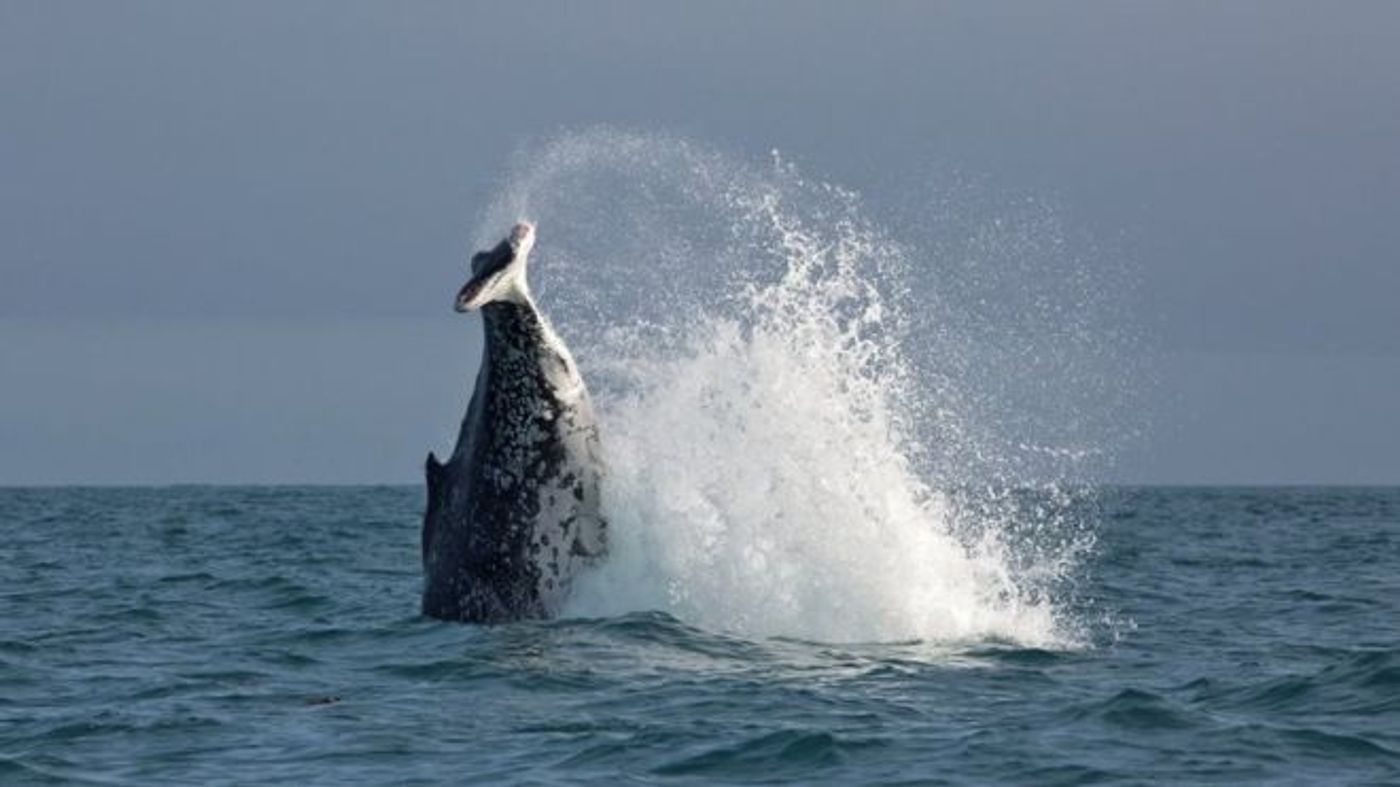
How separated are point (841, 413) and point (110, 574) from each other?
39.1 feet

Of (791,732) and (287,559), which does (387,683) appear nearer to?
(791,732)

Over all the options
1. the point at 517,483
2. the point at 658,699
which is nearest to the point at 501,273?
the point at 517,483

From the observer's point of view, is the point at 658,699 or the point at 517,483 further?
the point at 517,483

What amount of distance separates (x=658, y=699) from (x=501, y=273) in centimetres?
262

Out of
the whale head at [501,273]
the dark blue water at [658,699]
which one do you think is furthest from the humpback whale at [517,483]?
the dark blue water at [658,699]

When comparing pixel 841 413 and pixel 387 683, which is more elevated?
pixel 841 413

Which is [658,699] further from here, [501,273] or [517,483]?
[501,273]

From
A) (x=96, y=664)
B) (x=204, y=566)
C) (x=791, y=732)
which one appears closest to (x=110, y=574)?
(x=204, y=566)

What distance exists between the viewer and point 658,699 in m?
13.3

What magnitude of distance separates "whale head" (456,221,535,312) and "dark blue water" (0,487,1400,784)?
2.23 metres

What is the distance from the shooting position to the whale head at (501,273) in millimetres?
13336

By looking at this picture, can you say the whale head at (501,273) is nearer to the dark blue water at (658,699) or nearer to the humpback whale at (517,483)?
the humpback whale at (517,483)

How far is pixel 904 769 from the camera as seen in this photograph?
451 inches

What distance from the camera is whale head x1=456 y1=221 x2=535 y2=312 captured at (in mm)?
13336
